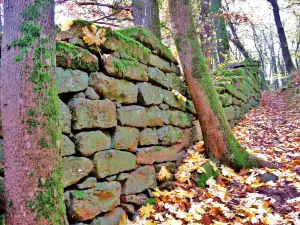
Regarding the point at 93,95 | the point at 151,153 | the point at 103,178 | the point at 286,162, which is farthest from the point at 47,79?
the point at 286,162

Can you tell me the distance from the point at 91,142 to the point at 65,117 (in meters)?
0.41

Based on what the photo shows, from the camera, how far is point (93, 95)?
10.1ft

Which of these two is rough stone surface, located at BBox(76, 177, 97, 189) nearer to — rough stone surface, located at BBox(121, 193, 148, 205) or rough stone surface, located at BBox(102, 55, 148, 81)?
rough stone surface, located at BBox(121, 193, 148, 205)

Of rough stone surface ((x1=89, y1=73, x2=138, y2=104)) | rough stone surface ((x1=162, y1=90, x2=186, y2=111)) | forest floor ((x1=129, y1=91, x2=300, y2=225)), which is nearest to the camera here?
rough stone surface ((x1=89, y1=73, x2=138, y2=104))

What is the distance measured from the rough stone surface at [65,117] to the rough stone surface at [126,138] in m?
0.70

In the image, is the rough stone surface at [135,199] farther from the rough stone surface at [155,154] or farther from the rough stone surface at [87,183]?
the rough stone surface at [87,183]

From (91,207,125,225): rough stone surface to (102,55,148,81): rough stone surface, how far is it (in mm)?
1560

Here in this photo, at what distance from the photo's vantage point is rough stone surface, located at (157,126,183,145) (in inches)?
165

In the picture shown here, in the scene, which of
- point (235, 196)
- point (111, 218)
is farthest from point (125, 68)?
point (235, 196)

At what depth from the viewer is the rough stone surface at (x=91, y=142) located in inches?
111

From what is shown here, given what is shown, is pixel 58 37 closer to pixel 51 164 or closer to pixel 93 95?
pixel 93 95

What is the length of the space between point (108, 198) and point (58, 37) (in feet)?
5.88

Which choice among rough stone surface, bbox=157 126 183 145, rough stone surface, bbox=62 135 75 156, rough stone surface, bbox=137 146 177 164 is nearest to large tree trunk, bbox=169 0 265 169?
rough stone surface, bbox=157 126 183 145

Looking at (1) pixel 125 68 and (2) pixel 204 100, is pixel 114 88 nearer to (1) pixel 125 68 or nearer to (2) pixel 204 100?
Answer: (1) pixel 125 68
